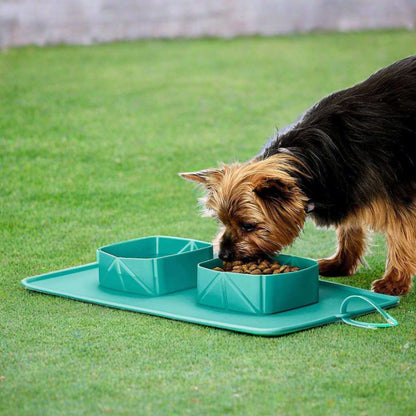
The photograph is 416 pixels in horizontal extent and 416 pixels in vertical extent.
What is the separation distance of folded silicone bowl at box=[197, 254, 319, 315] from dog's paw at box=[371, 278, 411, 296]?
0.56 meters

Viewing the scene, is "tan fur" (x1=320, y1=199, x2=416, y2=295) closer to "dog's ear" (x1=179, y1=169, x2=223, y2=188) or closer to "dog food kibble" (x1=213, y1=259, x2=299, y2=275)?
"dog food kibble" (x1=213, y1=259, x2=299, y2=275)

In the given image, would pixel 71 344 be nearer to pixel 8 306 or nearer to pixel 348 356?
pixel 8 306

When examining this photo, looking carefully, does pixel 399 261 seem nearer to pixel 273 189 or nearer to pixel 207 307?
pixel 273 189

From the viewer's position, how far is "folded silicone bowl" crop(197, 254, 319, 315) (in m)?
4.51

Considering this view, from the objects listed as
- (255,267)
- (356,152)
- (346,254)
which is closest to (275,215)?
(255,267)

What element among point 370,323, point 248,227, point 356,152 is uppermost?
point 356,152

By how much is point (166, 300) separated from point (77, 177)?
10.9ft

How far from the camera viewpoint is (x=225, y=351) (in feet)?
13.4

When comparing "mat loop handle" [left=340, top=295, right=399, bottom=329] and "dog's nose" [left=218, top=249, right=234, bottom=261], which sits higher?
"dog's nose" [left=218, top=249, right=234, bottom=261]

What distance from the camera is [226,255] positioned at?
4.80m

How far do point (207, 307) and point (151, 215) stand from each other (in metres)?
2.36

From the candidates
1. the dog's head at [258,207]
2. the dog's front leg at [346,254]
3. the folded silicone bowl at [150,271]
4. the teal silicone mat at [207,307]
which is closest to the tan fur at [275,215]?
the dog's head at [258,207]

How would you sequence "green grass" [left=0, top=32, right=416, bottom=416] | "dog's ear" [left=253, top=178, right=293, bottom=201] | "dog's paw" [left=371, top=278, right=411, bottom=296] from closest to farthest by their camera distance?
"green grass" [left=0, top=32, right=416, bottom=416], "dog's ear" [left=253, top=178, right=293, bottom=201], "dog's paw" [left=371, top=278, right=411, bottom=296]

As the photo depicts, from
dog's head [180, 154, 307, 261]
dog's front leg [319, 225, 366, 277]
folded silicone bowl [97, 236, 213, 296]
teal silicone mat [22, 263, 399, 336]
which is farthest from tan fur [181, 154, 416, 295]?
dog's front leg [319, 225, 366, 277]
